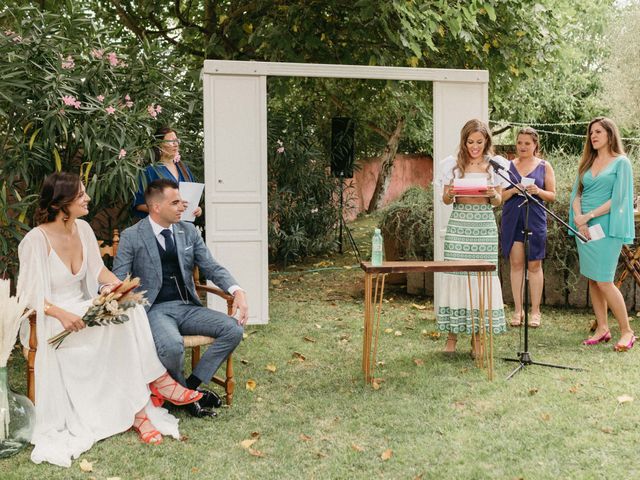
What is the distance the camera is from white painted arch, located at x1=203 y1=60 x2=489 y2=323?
246 inches

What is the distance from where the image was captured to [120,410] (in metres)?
3.89

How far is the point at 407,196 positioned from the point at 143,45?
11.7 feet

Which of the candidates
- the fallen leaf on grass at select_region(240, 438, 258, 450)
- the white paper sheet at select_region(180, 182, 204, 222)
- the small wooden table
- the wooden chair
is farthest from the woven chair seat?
the white paper sheet at select_region(180, 182, 204, 222)

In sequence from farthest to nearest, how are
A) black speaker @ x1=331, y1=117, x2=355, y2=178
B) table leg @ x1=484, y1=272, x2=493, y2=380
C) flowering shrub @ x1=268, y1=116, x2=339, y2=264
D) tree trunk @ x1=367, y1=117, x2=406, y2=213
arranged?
1. tree trunk @ x1=367, y1=117, x2=406, y2=213
2. black speaker @ x1=331, y1=117, x2=355, y2=178
3. flowering shrub @ x1=268, y1=116, x2=339, y2=264
4. table leg @ x1=484, y1=272, x2=493, y2=380

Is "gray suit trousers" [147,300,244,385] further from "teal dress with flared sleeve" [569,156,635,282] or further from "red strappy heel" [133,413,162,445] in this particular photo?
"teal dress with flared sleeve" [569,156,635,282]

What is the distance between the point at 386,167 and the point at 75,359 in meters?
13.3

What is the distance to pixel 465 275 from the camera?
5.19 m

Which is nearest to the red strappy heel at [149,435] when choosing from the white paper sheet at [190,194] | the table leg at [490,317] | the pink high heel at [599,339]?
the white paper sheet at [190,194]

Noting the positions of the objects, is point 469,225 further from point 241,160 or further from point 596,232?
point 241,160

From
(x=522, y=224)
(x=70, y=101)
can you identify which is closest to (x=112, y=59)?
(x=70, y=101)

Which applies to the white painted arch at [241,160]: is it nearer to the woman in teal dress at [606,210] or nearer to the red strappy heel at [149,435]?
the woman in teal dress at [606,210]

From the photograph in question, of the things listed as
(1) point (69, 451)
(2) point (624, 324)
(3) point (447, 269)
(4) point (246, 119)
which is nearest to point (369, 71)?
(4) point (246, 119)

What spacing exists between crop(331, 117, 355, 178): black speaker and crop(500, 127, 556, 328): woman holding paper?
5048mm

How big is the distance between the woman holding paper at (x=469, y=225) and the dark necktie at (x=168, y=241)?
6.60 ft
